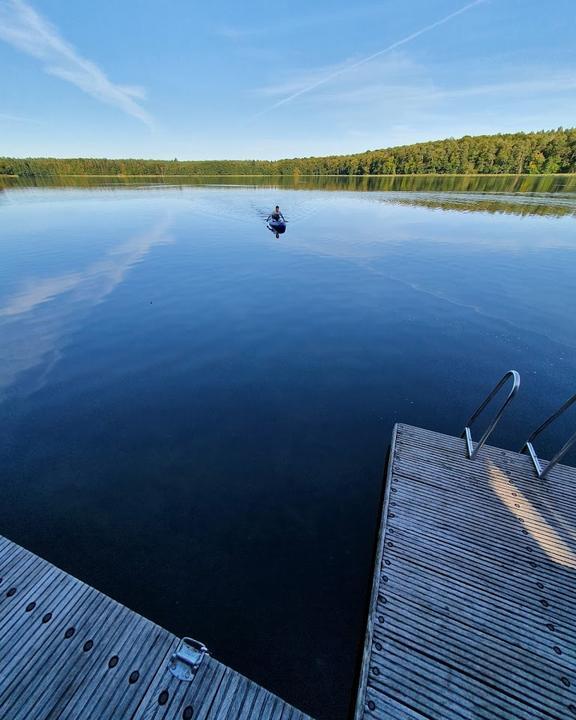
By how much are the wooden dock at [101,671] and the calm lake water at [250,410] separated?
1.45m

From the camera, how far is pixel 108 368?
14086mm

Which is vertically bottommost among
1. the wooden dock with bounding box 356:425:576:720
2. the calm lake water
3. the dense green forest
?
the calm lake water

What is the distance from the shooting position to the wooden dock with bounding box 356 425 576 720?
175 inches

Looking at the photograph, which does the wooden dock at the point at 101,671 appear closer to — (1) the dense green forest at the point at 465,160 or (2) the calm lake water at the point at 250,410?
(2) the calm lake water at the point at 250,410

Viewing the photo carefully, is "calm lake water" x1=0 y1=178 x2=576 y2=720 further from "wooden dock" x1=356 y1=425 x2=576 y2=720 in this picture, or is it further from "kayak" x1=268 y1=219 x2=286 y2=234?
"kayak" x1=268 y1=219 x2=286 y2=234

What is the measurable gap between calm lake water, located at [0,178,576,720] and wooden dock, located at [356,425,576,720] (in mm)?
1561

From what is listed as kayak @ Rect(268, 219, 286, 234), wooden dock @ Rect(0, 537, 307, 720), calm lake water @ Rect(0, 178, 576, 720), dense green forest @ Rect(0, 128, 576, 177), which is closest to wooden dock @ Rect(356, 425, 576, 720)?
calm lake water @ Rect(0, 178, 576, 720)

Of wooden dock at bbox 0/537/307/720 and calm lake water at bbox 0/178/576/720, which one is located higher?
wooden dock at bbox 0/537/307/720

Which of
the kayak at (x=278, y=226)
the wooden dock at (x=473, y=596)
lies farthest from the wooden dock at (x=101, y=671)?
the kayak at (x=278, y=226)

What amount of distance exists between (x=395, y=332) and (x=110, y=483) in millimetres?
15217

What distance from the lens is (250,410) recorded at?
11.8 meters

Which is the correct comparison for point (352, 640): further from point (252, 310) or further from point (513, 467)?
point (252, 310)

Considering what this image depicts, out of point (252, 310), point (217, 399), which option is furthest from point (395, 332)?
point (217, 399)

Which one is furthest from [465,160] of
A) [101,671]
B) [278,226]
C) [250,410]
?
[101,671]
